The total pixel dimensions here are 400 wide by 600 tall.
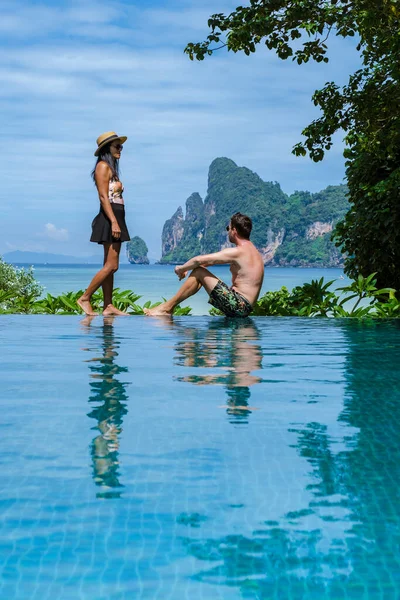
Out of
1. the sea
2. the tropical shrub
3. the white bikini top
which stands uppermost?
the white bikini top

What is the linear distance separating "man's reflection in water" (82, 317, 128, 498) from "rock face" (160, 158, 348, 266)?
14297 centimetres

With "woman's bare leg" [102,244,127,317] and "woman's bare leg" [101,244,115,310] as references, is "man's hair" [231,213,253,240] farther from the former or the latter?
"woman's bare leg" [101,244,115,310]

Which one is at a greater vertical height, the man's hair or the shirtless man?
the man's hair

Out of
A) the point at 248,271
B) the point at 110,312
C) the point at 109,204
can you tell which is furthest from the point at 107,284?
the point at 248,271

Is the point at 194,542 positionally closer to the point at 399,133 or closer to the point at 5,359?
the point at 5,359

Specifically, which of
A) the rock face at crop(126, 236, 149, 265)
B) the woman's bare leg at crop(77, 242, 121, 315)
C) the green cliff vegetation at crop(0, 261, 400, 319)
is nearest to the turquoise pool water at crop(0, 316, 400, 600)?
the woman's bare leg at crop(77, 242, 121, 315)

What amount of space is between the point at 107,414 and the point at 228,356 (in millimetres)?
2194

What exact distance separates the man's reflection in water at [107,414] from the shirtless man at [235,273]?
2422mm

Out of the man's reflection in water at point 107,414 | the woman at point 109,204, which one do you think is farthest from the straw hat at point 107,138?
the man's reflection in water at point 107,414

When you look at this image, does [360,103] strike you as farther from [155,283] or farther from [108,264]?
[155,283]

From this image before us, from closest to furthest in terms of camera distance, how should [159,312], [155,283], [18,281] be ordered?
[159,312] < [18,281] < [155,283]

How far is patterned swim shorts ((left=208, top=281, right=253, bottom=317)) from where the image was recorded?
365 inches

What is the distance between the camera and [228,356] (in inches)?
247

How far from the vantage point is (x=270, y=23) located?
404 inches
